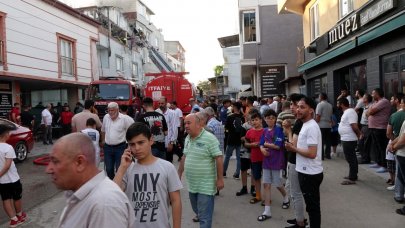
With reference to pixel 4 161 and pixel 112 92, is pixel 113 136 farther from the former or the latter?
pixel 112 92

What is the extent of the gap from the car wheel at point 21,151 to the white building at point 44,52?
4295mm

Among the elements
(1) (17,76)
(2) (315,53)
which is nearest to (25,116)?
(1) (17,76)

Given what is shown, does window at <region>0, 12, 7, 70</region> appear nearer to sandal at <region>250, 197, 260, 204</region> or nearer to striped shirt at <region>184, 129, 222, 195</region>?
sandal at <region>250, 197, 260, 204</region>

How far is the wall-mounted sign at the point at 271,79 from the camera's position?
2262cm

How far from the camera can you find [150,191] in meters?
3.15

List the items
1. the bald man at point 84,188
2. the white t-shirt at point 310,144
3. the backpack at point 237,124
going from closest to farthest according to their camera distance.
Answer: the bald man at point 84,188 < the white t-shirt at point 310,144 < the backpack at point 237,124

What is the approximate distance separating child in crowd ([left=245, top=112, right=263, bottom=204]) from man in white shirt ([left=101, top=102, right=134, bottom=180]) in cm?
220

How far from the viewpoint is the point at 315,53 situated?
15.9 metres

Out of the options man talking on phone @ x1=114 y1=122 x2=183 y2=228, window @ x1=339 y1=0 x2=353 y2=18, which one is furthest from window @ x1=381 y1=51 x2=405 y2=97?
man talking on phone @ x1=114 y1=122 x2=183 y2=228

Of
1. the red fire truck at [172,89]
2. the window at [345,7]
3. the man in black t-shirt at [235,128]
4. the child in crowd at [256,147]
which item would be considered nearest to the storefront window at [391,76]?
the window at [345,7]

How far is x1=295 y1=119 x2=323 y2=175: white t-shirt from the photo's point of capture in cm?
455

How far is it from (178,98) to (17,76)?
6.84 m

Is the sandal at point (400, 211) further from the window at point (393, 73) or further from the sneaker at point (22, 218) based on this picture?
the sneaker at point (22, 218)

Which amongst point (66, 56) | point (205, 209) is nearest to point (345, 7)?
point (205, 209)
